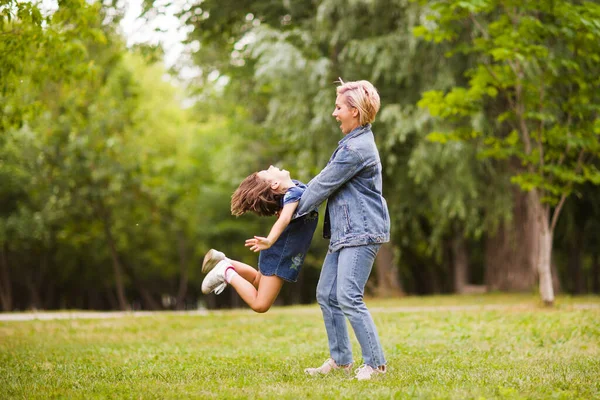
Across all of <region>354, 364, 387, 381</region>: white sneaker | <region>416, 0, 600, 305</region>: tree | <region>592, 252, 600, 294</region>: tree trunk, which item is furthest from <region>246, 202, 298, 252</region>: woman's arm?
<region>592, 252, 600, 294</region>: tree trunk

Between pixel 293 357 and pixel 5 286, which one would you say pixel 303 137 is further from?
pixel 5 286

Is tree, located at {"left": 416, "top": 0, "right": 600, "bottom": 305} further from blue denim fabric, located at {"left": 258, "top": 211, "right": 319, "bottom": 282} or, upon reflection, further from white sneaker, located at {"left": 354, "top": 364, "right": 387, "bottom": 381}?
white sneaker, located at {"left": 354, "top": 364, "right": 387, "bottom": 381}

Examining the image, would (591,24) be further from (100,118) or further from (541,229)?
A: (100,118)

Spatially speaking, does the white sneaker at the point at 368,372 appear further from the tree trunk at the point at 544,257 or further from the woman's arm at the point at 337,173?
the tree trunk at the point at 544,257

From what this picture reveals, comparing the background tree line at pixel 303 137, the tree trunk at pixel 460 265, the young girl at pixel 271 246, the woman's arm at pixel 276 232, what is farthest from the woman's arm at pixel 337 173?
the tree trunk at pixel 460 265

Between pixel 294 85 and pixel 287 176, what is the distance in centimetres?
1190

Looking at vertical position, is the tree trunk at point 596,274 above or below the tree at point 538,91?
below

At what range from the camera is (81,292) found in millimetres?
36812

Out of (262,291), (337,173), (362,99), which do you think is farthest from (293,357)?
(362,99)

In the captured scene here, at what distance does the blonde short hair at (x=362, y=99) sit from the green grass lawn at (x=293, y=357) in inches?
74.2

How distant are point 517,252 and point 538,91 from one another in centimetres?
810

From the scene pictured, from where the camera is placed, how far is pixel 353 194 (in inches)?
221

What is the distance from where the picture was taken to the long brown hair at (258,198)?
19.8 ft

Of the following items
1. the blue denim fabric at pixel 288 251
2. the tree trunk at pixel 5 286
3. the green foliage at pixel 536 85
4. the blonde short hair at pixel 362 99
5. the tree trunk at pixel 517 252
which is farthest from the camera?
the tree trunk at pixel 5 286
